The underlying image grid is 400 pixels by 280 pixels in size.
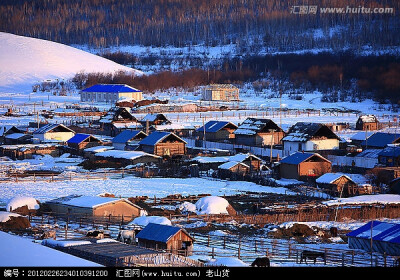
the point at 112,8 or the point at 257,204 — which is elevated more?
the point at 112,8

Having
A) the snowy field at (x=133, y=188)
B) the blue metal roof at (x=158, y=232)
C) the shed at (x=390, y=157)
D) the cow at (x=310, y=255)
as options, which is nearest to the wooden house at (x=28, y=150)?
the snowy field at (x=133, y=188)

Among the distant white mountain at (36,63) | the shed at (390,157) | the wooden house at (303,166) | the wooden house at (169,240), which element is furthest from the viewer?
the distant white mountain at (36,63)

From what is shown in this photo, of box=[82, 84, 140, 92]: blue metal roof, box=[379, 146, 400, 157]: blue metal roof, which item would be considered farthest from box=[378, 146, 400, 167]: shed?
box=[82, 84, 140, 92]: blue metal roof

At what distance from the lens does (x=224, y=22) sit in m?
122

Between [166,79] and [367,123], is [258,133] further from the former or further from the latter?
[166,79]

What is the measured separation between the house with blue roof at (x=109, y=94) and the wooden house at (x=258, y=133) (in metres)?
24.1

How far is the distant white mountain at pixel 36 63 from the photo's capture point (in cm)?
7375

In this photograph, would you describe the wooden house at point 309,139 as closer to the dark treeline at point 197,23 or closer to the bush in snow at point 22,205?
the bush in snow at point 22,205

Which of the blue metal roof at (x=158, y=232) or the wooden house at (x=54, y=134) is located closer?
the blue metal roof at (x=158, y=232)

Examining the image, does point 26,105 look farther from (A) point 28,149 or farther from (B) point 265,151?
(B) point 265,151

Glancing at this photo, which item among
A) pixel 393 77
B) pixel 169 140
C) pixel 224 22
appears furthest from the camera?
pixel 224 22

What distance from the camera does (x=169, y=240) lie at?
16.3m

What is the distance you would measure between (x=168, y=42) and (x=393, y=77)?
50756mm
